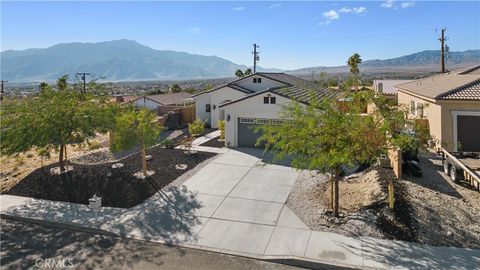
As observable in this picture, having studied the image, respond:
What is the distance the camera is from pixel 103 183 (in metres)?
15.3

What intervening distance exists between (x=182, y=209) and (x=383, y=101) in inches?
324

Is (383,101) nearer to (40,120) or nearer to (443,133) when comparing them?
(443,133)

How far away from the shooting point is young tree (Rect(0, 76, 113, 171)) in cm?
1416

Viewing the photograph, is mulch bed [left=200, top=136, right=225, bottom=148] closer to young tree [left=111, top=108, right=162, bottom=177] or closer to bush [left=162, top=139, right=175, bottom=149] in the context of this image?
bush [left=162, top=139, right=175, bottom=149]

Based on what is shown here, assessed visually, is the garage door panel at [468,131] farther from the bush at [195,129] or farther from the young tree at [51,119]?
the young tree at [51,119]

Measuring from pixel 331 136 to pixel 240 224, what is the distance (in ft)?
13.5

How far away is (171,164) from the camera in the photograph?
1842 cm

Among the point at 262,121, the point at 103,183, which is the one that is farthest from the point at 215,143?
the point at 103,183

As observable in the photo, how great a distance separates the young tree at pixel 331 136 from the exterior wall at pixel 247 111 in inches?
407

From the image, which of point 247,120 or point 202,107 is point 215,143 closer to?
point 247,120

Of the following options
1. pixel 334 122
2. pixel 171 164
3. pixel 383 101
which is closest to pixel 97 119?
pixel 171 164

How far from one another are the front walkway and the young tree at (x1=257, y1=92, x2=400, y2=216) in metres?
2.29

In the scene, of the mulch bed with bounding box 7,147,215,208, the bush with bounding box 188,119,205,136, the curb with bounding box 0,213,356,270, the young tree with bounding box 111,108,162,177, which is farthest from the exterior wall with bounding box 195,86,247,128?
the curb with bounding box 0,213,356,270

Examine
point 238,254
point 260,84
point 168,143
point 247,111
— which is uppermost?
point 260,84
